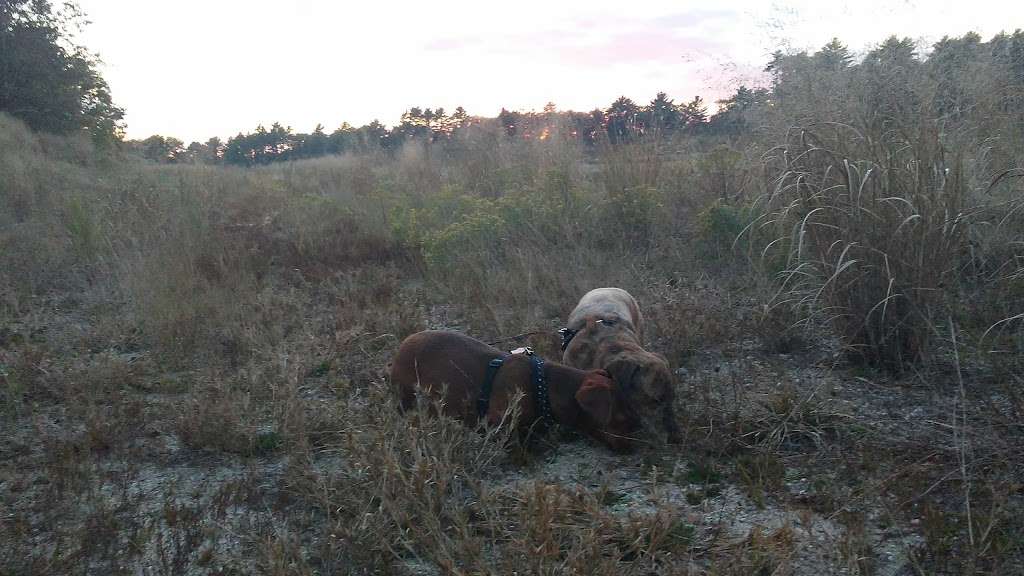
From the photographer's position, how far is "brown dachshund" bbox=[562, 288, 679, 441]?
3.48 metres

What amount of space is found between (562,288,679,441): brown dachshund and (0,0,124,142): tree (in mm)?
16099

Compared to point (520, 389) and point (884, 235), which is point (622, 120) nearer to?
point (884, 235)

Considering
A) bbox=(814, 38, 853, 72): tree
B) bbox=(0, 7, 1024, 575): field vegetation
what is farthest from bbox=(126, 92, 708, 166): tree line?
Result: bbox=(814, 38, 853, 72): tree

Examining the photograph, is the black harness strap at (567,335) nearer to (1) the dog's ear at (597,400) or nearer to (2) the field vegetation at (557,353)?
(2) the field vegetation at (557,353)

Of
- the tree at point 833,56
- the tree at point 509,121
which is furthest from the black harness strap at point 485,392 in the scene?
the tree at point 509,121

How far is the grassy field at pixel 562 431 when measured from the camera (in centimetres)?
266

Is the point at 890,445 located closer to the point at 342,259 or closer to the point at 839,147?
the point at 839,147

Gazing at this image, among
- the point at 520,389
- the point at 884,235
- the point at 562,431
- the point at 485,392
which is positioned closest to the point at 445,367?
the point at 485,392

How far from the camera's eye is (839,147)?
13.9ft

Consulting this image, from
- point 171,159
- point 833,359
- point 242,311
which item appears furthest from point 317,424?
point 171,159

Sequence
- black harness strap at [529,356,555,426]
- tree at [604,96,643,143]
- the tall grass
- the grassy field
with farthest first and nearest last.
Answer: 1. tree at [604,96,643,143]
2. the tall grass
3. black harness strap at [529,356,555,426]
4. the grassy field

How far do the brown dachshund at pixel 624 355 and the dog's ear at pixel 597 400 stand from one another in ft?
0.49

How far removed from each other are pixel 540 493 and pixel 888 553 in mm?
1260

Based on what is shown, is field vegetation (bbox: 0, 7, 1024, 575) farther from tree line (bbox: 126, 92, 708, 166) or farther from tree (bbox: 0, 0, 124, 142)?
tree (bbox: 0, 0, 124, 142)
